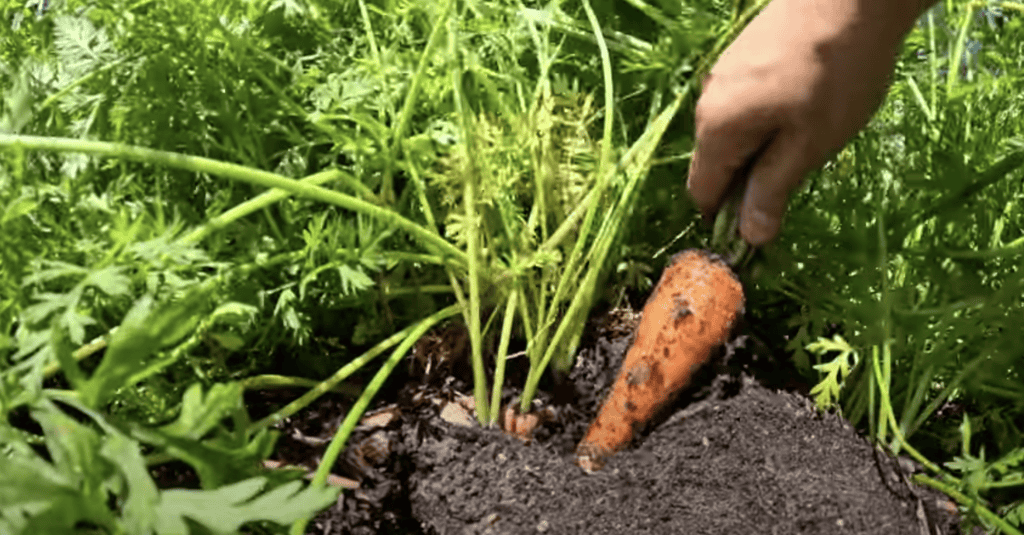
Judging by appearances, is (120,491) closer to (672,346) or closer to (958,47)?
(672,346)

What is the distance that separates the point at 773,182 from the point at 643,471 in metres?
0.44

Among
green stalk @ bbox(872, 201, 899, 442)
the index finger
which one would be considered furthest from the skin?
green stalk @ bbox(872, 201, 899, 442)

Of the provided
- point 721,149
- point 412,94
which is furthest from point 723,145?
point 412,94

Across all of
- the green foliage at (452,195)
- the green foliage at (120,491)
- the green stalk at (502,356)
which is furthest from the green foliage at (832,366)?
the green foliage at (120,491)

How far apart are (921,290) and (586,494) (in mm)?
581

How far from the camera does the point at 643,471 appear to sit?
1146mm

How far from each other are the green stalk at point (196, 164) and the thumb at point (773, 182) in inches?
16.7

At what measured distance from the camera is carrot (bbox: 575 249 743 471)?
1207 mm

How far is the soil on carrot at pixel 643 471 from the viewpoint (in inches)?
42.3

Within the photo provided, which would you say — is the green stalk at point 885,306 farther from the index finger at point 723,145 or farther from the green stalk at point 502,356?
the green stalk at point 502,356

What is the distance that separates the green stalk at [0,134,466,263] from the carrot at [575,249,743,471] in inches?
15.8

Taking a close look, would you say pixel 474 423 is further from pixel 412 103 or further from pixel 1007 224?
pixel 1007 224

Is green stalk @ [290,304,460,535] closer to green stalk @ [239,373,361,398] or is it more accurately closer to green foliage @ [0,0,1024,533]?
green foliage @ [0,0,1024,533]

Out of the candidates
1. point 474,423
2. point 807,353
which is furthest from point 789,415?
point 474,423
